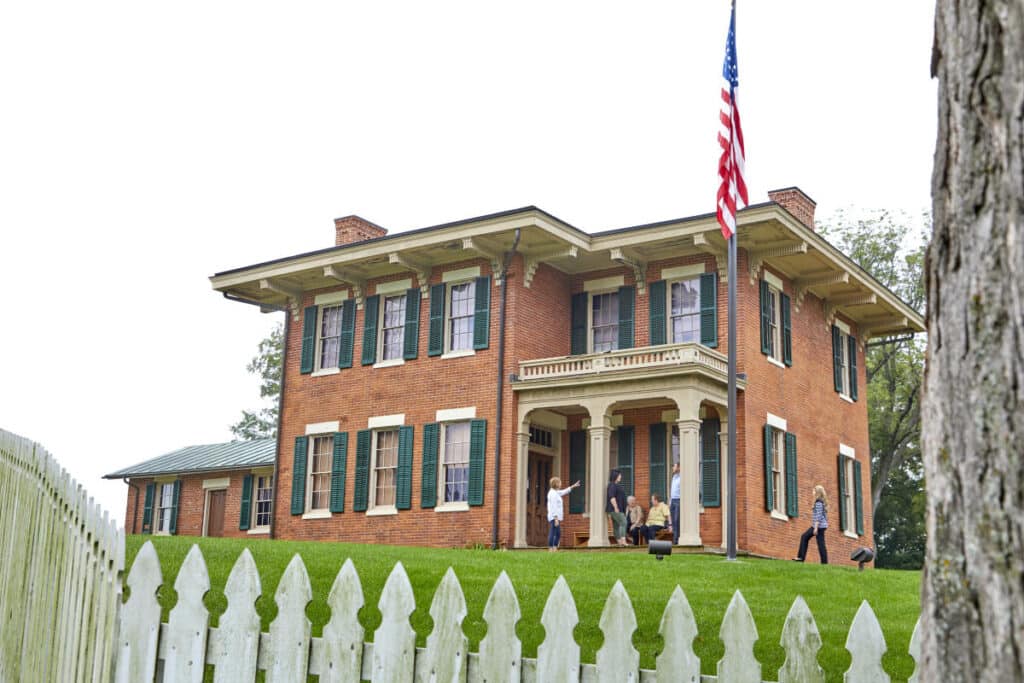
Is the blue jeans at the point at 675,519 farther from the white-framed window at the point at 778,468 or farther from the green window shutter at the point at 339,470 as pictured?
the green window shutter at the point at 339,470

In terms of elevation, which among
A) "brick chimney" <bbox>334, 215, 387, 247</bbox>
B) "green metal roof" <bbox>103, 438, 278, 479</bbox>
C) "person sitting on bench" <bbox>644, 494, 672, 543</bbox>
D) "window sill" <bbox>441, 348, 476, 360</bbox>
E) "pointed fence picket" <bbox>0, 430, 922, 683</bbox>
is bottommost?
"pointed fence picket" <bbox>0, 430, 922, 683</bbox>

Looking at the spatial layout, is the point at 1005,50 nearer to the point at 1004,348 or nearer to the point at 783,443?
the point at 1004,348

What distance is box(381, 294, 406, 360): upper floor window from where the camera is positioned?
2848 cm

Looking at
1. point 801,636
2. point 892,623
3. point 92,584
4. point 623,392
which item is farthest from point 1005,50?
point 623,392

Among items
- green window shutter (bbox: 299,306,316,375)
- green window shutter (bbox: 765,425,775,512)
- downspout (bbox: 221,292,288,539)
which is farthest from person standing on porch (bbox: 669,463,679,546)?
downspout (bbox: 221,292,288,539)

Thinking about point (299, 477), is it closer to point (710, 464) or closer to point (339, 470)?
point (339, 470)

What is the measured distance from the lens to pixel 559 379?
82.6ft

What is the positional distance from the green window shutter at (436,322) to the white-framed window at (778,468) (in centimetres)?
775

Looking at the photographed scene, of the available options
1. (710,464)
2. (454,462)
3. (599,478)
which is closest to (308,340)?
(454,462)

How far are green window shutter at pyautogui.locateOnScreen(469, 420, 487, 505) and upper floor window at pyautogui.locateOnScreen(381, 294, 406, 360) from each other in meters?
3.30

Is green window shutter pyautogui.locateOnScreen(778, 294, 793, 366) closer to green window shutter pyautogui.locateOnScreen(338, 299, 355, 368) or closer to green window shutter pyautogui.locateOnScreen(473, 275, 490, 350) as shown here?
green window shutter pyautogui.locateOnScreen(473, 275, 490, 350)

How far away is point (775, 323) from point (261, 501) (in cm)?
1664

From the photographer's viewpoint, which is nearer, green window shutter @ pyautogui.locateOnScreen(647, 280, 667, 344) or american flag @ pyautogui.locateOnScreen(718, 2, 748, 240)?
american flag @ pyautogui.locateOnScreen(718, 2, 748, 240)

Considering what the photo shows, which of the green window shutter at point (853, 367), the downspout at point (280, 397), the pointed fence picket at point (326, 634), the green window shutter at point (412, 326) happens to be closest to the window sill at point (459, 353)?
the green window shutter at point (412, 326)
